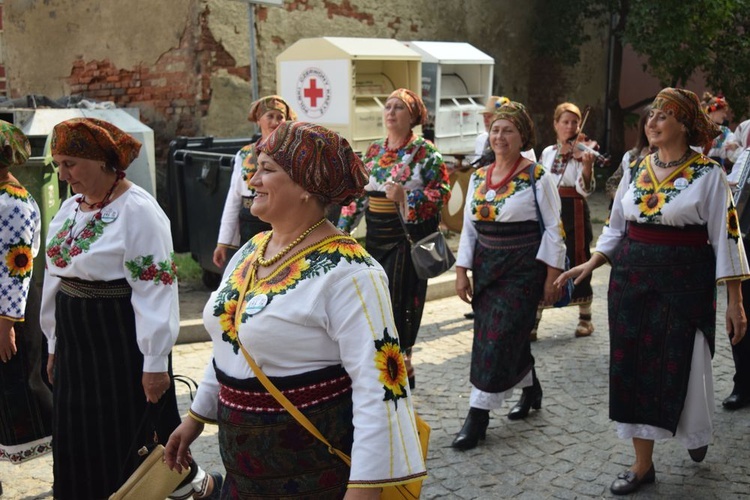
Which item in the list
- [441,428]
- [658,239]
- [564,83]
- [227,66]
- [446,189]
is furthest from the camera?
[564,83]

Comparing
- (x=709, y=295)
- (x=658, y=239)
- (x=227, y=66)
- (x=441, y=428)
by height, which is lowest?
(x=441, y=428)

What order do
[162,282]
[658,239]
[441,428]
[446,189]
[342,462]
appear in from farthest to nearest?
[446,189] < [441,428] < [658,239] < [162,282] < [342,462]

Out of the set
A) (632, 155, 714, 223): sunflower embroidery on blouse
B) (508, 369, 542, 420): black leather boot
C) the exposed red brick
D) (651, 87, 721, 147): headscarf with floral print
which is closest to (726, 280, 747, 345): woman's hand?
(632, 155, 714, 223): sunflower embroidery on blouse

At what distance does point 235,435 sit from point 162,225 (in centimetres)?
138

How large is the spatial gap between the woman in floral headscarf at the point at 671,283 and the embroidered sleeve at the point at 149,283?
6.67 feet

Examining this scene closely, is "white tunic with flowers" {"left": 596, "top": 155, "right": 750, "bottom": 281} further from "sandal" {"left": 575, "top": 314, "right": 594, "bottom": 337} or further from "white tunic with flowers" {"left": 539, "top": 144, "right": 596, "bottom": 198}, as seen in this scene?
"sandal" {"left": 575, "top": 314, "right": 594, "bottom": 337}

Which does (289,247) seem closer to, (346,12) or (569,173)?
(569,173)

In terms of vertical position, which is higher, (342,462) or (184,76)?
(184,76)

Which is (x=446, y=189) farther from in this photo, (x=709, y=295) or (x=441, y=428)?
(x=709, y=295)

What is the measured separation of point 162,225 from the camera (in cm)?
362

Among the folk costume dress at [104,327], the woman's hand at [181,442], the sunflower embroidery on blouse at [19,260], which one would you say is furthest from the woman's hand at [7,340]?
the woman's hand at [181,442]

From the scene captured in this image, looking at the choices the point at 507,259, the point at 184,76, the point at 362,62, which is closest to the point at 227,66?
the point at 184,76

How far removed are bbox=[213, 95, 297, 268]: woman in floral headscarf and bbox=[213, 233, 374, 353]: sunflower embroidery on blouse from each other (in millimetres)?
3720

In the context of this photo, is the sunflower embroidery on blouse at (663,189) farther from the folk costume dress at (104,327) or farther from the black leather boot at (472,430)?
the folk costume dress at (104,327)
